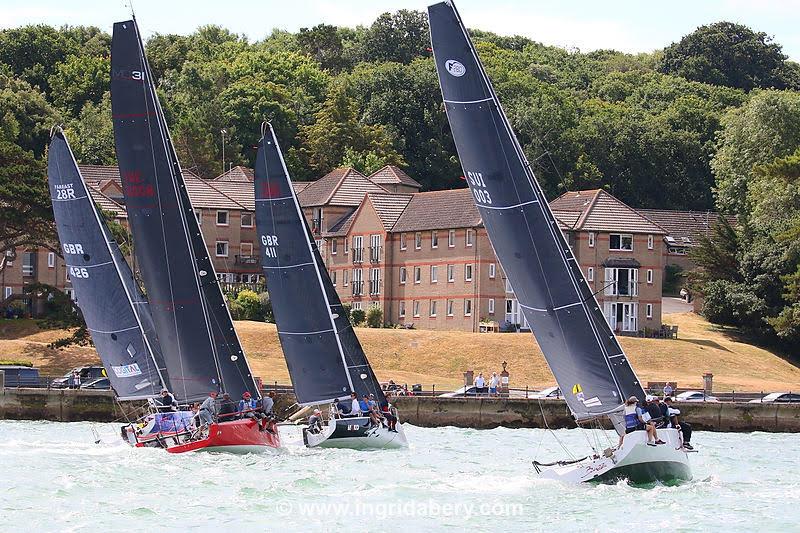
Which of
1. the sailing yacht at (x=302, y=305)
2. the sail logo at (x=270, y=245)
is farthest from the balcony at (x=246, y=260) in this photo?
the sail logo at (x=270, y=245)

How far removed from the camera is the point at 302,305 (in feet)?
168

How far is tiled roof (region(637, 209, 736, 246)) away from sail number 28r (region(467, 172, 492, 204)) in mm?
89362

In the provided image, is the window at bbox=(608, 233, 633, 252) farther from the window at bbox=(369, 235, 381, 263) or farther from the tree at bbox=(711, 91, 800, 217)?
the tree at bbox=(711, 91, 800, 217)

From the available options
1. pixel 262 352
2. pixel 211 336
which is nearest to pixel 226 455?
pixel 211 336

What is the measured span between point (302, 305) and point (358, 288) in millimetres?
53064

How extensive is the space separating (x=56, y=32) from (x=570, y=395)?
128m

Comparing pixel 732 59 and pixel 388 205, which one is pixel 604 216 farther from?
pixel 732 59

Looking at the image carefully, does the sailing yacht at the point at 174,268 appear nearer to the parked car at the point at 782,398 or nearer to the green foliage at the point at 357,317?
the parked car at the point at 782,398

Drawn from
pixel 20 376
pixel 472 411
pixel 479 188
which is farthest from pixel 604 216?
pixel 479 188

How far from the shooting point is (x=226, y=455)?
4541cm

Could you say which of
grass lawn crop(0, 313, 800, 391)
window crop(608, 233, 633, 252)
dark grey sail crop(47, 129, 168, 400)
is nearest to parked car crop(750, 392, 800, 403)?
grass lawn crop(0, 313, 800, 391)

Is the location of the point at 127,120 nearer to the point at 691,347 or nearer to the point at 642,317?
the point at 691,347

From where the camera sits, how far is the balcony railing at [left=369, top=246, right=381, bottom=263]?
103m

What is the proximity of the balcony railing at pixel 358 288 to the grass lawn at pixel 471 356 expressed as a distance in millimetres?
11148
